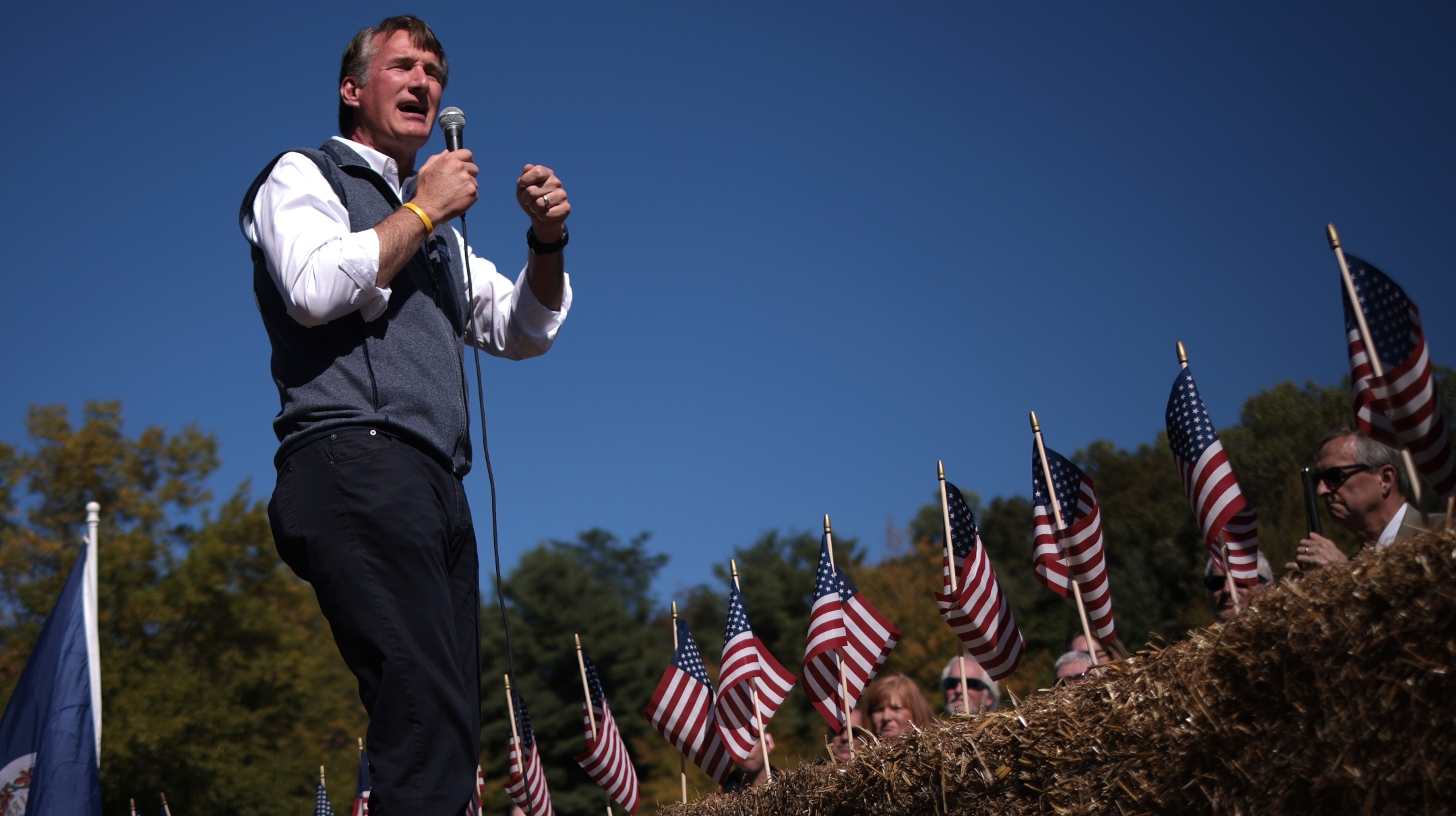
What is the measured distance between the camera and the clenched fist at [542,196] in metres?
2.76

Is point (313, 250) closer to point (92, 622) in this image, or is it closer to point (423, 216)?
point (423, 216)

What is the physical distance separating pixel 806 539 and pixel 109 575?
89.7 ft

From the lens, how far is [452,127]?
2932mm

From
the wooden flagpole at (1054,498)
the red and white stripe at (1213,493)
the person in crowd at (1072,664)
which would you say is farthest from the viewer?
the person in crowd at (1072,664)

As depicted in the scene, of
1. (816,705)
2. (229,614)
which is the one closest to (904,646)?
(229,614)

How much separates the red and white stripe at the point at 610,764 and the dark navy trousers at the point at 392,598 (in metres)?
6.11

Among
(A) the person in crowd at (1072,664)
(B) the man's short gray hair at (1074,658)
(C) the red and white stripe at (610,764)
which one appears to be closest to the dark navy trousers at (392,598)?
(A) the person in crowd at (1072,664)

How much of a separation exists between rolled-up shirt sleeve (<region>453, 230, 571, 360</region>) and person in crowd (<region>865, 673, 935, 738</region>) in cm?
312

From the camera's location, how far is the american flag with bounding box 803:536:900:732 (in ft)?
19.8

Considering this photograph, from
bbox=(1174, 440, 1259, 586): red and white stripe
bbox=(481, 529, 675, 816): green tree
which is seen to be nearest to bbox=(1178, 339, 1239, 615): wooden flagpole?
bbox=(1174, 440, 1259, 586): red and white stripe

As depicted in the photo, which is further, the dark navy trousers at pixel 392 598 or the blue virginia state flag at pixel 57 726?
the blue virginia state flag at pixel 57 726

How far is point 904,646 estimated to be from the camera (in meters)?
31.6

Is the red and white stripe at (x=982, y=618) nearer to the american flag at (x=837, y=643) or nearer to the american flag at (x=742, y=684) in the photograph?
the american flag at (x=837, y=643)

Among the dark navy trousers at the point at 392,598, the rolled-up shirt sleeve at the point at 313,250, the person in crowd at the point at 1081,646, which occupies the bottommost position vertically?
the dark navy trousers at the point at 392,598
